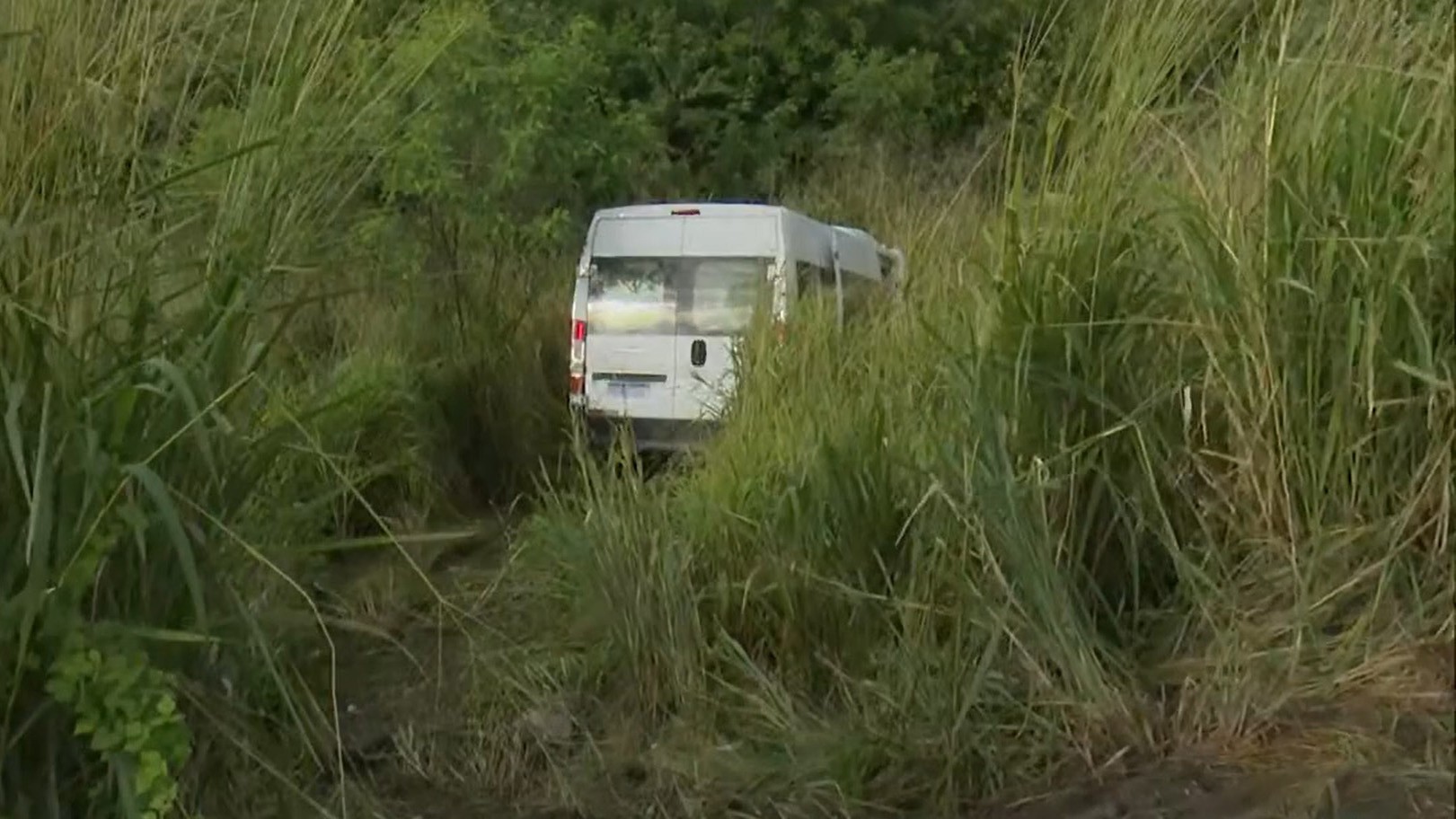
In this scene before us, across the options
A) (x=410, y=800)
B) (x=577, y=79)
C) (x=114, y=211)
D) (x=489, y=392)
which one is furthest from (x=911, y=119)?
(x=114, y=211)

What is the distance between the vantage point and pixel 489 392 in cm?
984

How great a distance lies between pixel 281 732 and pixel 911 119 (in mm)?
14226

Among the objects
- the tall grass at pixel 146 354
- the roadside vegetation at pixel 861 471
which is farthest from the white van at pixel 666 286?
the tall grass at pixel 146 354

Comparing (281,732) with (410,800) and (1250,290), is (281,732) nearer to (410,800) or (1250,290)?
(410,800)

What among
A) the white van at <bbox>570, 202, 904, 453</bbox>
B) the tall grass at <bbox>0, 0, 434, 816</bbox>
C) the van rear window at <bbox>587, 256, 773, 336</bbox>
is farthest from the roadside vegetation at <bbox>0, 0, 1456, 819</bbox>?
the van rear window at <bbox>587, 256, 773, 336</bbox>

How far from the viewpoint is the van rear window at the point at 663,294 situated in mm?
9961

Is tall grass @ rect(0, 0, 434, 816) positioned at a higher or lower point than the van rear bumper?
higher

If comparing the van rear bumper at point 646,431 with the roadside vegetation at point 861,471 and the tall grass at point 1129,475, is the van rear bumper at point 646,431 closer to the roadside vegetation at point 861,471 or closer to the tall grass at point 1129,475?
the roadside vegetation at point 861,471

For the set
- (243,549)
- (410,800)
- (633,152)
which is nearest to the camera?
(243,549)

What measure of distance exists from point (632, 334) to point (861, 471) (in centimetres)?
604

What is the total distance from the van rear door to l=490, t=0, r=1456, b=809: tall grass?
17.4ft

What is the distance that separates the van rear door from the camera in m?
10.0

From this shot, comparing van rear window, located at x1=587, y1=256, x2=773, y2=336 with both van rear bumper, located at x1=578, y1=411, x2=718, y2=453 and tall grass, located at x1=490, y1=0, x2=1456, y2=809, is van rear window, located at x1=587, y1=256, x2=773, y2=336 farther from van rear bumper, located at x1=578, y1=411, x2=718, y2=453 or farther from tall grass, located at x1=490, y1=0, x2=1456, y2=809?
tall grass, located at x1=490, y1=0, x2=1456, y2=809

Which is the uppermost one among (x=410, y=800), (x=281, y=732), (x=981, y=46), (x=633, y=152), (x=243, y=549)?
(x=981, y=46)
